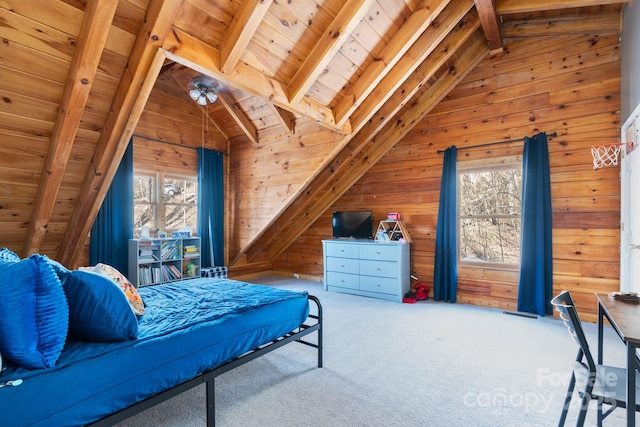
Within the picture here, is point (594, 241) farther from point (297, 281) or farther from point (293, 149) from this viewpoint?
point (297, 281)

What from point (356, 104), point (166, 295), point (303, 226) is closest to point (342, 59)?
point (356, 104)

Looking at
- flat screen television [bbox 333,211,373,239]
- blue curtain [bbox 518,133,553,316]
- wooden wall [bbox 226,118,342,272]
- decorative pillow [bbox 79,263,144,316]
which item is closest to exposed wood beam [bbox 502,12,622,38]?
blue curtain [bbox 518,133,553,316]

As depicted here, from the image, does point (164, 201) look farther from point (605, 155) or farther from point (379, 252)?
point (605, 155)

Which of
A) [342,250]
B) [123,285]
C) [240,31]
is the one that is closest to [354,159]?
[342,250]

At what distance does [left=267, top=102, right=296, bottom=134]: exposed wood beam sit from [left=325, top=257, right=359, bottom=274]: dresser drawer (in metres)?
2.11

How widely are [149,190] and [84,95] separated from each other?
2.55 m

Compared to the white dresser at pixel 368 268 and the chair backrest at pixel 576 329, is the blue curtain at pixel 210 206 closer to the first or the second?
the white dresser at pixel 368 268

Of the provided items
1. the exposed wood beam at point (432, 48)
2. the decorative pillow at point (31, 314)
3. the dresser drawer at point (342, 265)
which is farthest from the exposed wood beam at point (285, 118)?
the decorative pillow at point (31, 314)

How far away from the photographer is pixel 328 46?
8.95 ft

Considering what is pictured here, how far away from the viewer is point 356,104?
3404 mm

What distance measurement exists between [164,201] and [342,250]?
2.87 meters

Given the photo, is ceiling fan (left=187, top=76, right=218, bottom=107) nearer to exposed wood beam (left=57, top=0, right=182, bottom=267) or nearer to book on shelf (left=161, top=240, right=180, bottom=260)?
exposed wood beam (left=57, top=0, right=182, bottom=267)

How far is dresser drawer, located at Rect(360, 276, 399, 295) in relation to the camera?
440 centimetres

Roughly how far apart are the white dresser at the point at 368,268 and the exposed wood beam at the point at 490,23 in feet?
8.95
